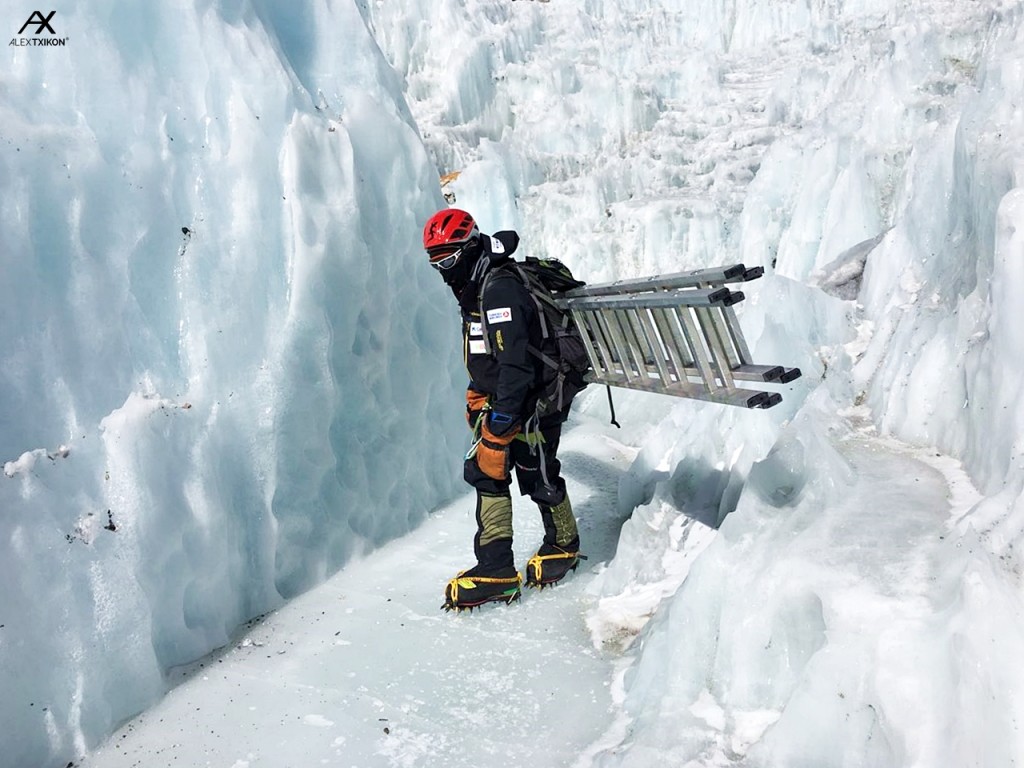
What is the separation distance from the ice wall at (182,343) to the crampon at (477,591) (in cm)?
101

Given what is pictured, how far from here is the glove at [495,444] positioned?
14.0 feet

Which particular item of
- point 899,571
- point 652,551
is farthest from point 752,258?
point 899,571

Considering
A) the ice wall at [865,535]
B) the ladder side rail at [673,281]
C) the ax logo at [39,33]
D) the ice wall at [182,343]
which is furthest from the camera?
the ax logo at [39,33]

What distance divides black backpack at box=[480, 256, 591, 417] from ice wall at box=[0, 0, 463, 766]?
139 cm

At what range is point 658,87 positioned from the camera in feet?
76.1

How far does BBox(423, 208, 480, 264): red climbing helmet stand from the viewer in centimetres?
433

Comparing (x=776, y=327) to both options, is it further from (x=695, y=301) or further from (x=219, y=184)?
(x=219, y=184)

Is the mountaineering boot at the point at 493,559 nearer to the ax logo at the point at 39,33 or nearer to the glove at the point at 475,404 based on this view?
the glove at the point at 475,404

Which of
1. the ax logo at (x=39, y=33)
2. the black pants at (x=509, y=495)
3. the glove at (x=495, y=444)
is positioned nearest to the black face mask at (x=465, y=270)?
the glove at (x=495, y=444)

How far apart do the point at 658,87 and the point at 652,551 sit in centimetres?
2138

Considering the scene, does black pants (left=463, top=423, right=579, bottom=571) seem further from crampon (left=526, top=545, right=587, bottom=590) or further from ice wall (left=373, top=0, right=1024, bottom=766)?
ice wall (left=373, top=0, right=1024, bottom=766)

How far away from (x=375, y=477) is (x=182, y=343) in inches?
66.7

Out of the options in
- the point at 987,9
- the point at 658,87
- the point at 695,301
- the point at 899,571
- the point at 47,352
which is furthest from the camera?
the point at 658,87

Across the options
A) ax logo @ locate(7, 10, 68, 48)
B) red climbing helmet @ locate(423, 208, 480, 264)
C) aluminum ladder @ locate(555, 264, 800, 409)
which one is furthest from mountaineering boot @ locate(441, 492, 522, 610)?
ax logo @ locate(7, 10, 68, 48)
